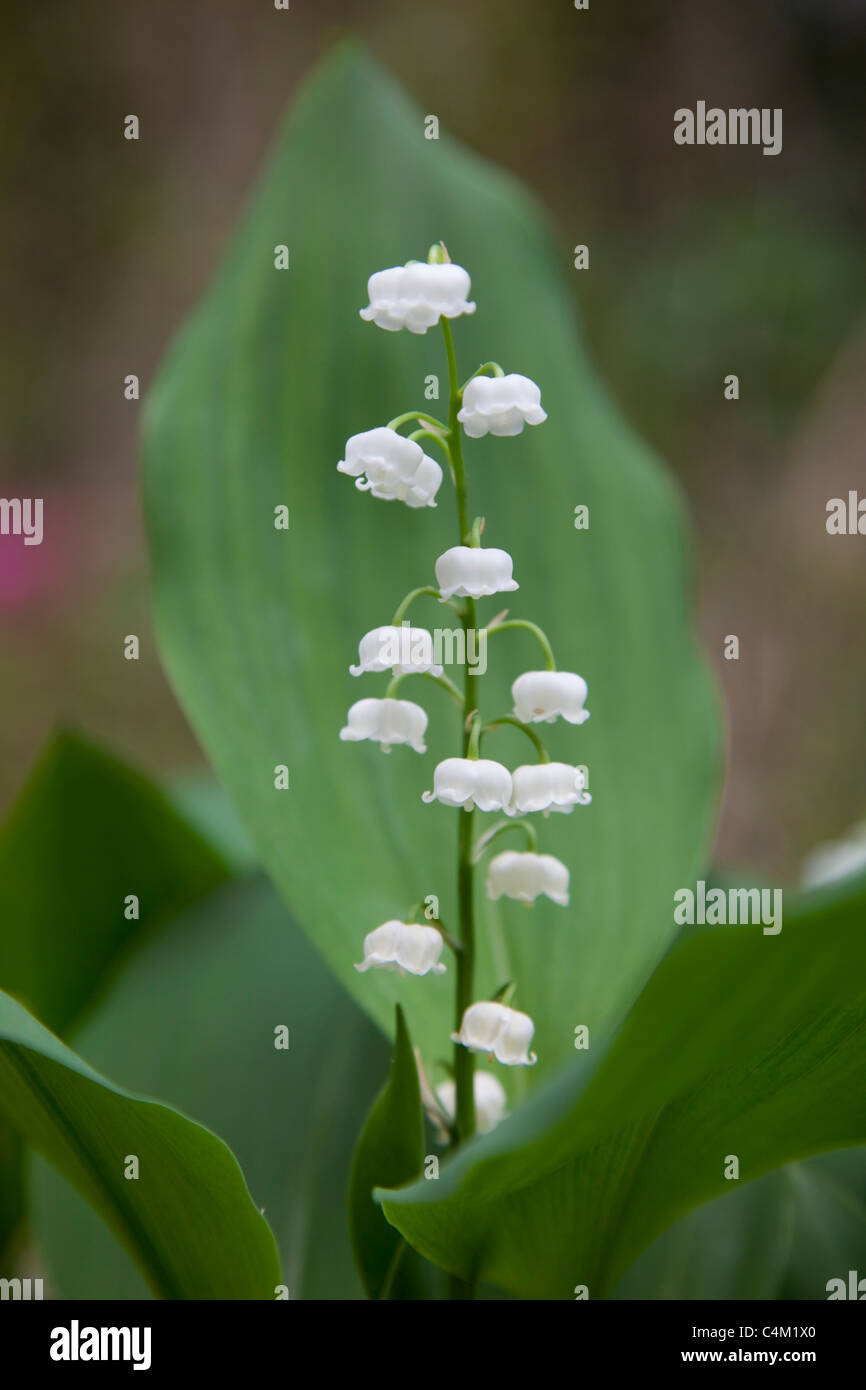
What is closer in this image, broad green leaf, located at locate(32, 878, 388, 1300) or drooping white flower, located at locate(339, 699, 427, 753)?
drooping white flower, located at locate(339, 699, 427, 753)

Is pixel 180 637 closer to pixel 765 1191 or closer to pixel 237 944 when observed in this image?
pixel 237 944

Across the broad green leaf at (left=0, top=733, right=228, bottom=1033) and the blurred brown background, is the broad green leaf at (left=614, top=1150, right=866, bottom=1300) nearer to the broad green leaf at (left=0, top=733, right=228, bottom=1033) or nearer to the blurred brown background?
the broad green leaf at (left=0, top=733, right=228, bottom=1033)

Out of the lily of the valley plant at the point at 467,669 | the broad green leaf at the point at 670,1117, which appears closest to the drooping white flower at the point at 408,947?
the lily of the valley plant at the point at 467,669

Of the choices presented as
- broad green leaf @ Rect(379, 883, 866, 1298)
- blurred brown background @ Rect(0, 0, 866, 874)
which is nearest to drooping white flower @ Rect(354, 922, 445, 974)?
broad green leaf @ Rect(379, 883, 866, 1298)

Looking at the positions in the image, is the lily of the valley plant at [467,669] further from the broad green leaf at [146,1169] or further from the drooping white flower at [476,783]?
the broad green leaf at [146,1169]

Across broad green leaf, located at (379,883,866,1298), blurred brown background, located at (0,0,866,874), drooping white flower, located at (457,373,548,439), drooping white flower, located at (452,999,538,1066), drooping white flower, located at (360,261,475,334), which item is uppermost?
blurred brown background, located at (0,0,866,874)
